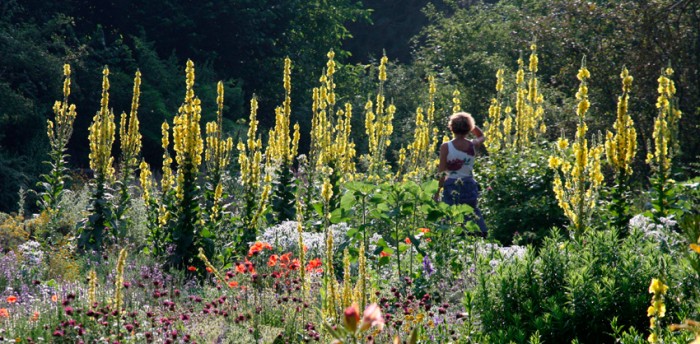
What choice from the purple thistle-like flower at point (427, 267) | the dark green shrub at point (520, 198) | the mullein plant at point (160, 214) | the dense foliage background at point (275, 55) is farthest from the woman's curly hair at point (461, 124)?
the mullein plant at point (160, 214)

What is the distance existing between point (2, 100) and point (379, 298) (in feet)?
38.0

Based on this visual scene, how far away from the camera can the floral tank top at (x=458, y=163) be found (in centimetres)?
834

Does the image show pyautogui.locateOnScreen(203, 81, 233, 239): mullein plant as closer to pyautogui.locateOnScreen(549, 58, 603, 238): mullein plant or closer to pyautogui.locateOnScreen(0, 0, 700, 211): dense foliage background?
pyautogui.locateOnScreen(549, 58, 603, 238): mullein plant

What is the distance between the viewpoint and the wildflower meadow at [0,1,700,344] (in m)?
4.45

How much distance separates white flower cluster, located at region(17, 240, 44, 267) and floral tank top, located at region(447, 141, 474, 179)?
3962mm

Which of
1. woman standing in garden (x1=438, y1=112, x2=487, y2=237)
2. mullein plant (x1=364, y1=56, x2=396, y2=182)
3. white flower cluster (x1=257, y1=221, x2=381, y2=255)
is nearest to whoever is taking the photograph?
white flower cluster (x1=257, y1=221, x2=381, y2=255)

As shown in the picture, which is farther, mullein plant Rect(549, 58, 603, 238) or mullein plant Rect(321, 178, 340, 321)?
mullein plant Rect(549, 58, 603, 238)

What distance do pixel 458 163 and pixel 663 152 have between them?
1897 millimetres

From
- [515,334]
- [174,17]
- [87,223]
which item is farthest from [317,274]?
[174,17]

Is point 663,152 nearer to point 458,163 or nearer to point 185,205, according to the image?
point 458,163

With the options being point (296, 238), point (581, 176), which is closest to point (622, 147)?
point (581, 176)

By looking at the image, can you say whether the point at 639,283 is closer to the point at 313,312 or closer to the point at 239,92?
the point at 313,312

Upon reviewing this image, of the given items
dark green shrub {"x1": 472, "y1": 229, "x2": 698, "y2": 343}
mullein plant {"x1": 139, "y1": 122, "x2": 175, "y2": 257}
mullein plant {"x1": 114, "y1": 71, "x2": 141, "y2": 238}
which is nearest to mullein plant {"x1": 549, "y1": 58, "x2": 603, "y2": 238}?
dark green shrub {"x1": 472, "y1": 229, "x2": 698, "y2": 343}

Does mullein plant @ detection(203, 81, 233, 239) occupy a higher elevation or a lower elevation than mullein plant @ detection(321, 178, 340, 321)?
higher
